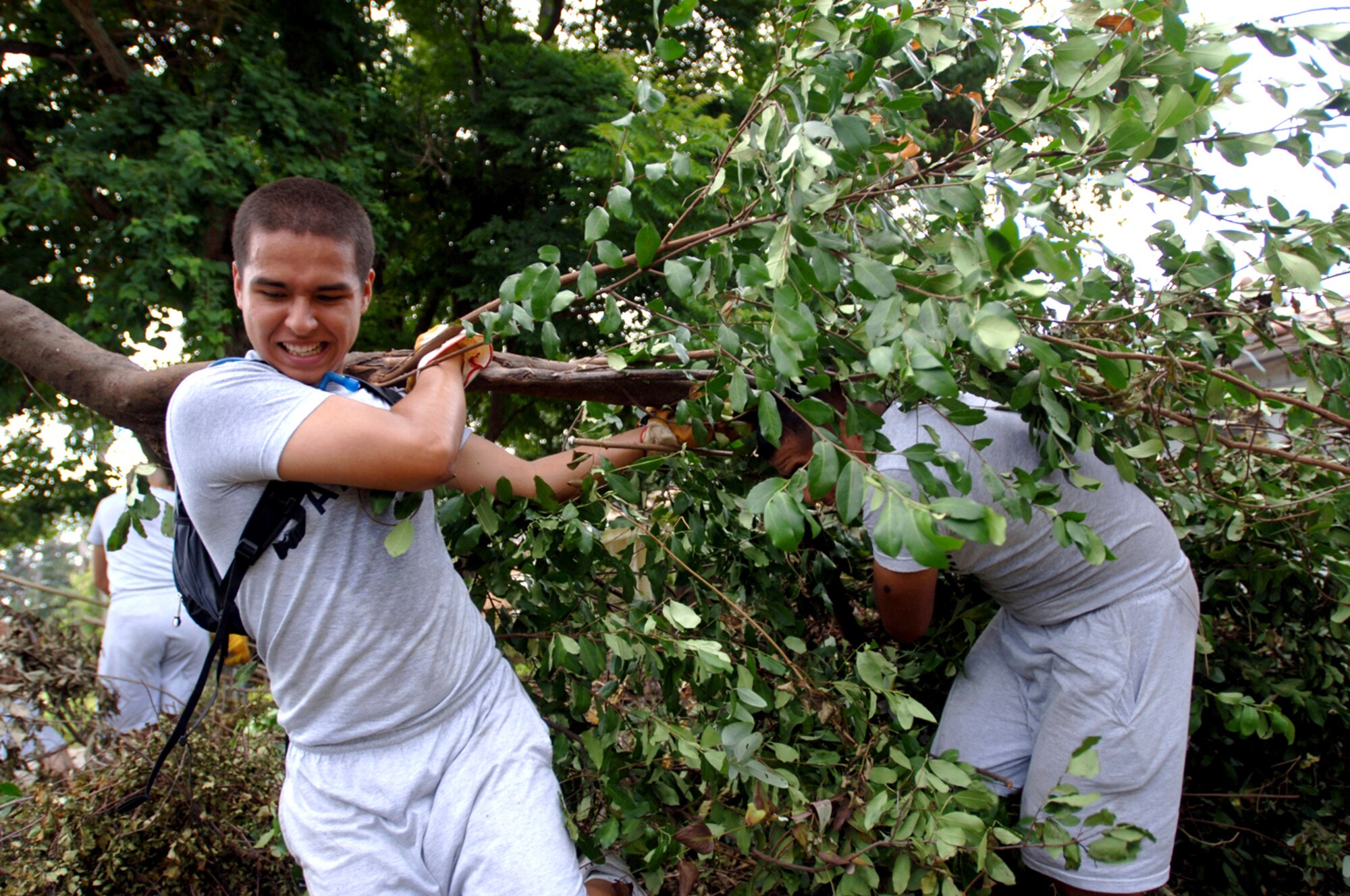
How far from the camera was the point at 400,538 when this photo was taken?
1.61m

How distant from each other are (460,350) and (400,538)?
0.39 m

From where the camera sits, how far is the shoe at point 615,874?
1.92 meters

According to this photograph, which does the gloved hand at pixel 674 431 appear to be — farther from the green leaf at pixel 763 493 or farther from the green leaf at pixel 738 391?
the green leaf at pixel 763 493

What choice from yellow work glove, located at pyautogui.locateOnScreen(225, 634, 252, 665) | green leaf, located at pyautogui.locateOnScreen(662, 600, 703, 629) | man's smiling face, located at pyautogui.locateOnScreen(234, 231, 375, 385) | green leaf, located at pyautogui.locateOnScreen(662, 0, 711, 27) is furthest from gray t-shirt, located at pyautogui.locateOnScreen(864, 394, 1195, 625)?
yellow work glove, located at pyautogui.locateOnScreen(225, 634, 252, 665)

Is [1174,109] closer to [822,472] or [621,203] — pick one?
[822,472]

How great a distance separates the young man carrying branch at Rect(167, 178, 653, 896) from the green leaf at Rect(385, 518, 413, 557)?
62 millimetres

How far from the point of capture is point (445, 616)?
176 centimetres

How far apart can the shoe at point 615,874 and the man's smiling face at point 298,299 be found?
113 centimetres

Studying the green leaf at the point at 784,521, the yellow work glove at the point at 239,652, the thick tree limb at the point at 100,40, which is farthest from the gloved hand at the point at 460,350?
the thick tree limb at the point at 100,40

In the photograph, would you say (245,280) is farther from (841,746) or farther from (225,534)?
(841,746)

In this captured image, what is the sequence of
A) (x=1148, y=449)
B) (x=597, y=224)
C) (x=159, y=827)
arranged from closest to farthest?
(x=597, y=224) → (x=1148, y=449) → (x=159, y=827)

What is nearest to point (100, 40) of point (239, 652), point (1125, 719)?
point (239, 652)

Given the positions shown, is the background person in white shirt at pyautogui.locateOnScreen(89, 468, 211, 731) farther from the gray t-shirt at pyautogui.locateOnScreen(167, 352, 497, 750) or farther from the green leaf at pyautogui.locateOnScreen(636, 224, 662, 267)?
the green leaf at pyautogui.locateOnScreen(636, 224, 662, 267)

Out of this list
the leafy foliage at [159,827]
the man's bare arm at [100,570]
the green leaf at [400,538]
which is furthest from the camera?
the man's bare arm at [100,570]
